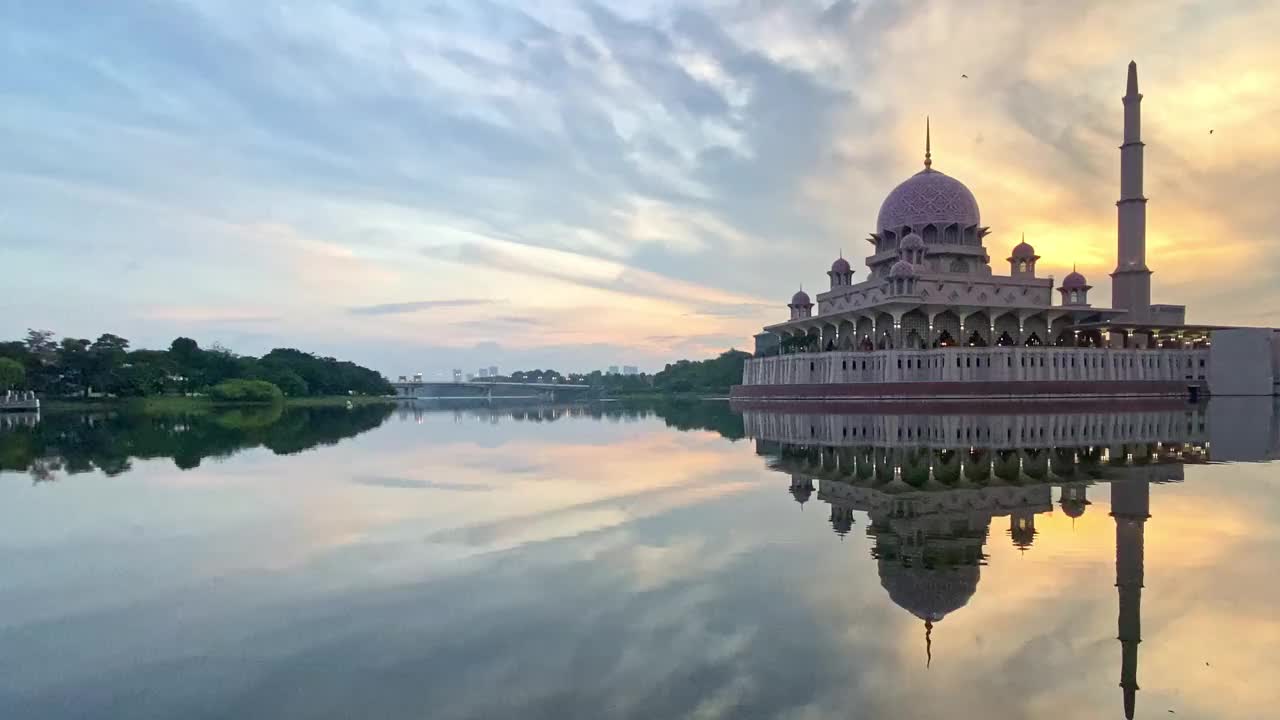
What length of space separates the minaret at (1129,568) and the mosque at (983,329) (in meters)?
34.9

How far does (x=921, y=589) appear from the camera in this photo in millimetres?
7730

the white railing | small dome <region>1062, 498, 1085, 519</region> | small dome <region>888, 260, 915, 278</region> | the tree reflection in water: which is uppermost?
small dome <region>888, 260, 915, 278</region>

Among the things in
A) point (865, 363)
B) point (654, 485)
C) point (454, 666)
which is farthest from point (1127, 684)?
point (865, 363)

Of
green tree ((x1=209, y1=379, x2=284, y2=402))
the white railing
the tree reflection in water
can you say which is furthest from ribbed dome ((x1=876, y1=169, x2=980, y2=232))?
green tree ((x1=209, y1=379, x2=284, y2=402))

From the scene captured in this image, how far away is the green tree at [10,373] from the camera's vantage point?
58875 millimetres

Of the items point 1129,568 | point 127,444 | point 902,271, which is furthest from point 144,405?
point 1129,568

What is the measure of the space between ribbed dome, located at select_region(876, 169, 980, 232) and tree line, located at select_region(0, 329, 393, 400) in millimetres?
61925

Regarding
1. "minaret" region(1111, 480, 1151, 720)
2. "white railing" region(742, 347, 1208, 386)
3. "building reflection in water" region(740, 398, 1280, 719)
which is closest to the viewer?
"minaret" region(1111, 480, 1151, 720)

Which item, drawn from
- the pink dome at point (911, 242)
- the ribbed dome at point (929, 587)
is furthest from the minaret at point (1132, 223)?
the ribbed dome at point (929, 587)

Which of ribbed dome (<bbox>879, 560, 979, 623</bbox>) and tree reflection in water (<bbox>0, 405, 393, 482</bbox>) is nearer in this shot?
ribbed dome (<bbox>879, 560, 979, 623</bbox>)

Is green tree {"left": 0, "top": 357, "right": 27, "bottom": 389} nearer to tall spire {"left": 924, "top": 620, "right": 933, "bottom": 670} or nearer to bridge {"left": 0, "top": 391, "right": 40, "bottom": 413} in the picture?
bridge {"left": 0, "top": 391, "right": 40, "bottom": 413}

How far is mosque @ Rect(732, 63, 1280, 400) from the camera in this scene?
4941cm

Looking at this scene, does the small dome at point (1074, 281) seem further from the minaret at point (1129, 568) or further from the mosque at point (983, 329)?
the minaret at point (1129, 568)

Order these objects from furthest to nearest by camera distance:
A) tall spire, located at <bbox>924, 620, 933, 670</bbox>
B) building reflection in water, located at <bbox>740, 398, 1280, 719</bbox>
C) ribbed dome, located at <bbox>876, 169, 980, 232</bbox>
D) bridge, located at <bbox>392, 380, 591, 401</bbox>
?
1. bridge, located at <bbox>392, 380, 591, 401</bbox>
2. ribbed dome, located at <bbox>876, 169, 980, 232</bbox>
3. building reflection in water, located at <bbox>740, 398, 1280, 719</bbox>
4. tall spire, located at <bbox>924, 620, 933, 670</bbox>
